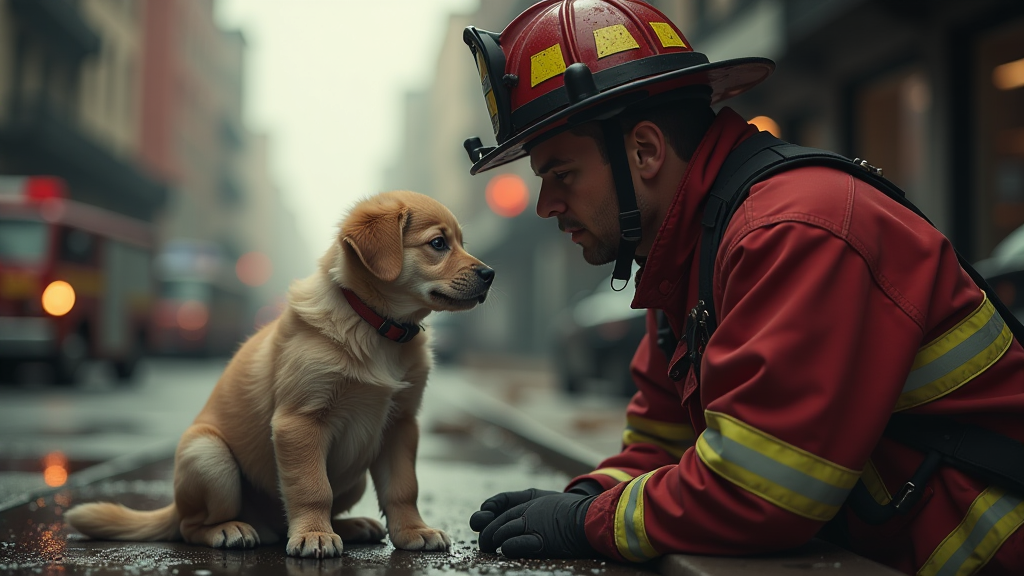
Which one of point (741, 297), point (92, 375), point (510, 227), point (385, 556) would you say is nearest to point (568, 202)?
point (741, 297)

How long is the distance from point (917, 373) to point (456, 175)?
2670 inches

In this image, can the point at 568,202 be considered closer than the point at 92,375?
Yes

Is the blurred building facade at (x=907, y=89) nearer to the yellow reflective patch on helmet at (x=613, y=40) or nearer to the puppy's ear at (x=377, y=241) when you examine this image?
the puppy's ear at (x=377, y=241)

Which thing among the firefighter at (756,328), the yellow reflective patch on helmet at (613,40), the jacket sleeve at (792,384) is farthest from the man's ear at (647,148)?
the jacket sleeve at (792,384)

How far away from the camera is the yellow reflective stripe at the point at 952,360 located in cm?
254

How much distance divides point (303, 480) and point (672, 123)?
153cm

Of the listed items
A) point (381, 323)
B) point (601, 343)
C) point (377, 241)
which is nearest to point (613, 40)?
point (377, 241)

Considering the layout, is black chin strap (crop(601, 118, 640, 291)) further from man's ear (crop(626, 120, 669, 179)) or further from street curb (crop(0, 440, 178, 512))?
street curb (crop(0, 440, 178, 512))

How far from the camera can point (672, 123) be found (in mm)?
3010

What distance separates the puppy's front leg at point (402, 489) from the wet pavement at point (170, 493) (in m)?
0.05

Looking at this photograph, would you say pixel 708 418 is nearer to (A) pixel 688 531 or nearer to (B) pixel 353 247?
(A) pixel 688 531

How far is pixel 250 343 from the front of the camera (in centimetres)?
372

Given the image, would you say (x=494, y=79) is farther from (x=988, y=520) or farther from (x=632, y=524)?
(x=988, y=520)

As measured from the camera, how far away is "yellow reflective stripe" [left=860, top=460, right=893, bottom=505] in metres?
2.63
